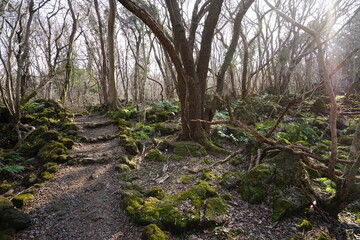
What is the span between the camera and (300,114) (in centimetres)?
1030

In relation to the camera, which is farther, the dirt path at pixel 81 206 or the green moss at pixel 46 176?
the green moss at pixel 46 176

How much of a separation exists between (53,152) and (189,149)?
399 centimetres

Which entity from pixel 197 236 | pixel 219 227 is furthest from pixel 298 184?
pixel 197 236

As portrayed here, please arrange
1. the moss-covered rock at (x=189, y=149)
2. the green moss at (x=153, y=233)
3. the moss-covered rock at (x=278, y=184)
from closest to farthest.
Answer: the green moss at (x=153, y=233)
the moss-covered rock at (x=278, y=184)
the moss-covered rock at (x=189, y=149)

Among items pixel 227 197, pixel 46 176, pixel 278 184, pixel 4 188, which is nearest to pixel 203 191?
pixel 227 197

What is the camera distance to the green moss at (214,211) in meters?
2.97

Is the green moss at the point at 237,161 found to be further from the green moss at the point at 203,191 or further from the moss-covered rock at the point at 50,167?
the moss-covered rock at the point at 50,167

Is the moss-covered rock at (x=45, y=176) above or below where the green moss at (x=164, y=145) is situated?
below

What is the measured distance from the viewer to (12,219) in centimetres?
295

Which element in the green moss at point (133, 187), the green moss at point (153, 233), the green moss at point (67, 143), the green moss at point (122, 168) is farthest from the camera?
the green moss at point (67, 143)

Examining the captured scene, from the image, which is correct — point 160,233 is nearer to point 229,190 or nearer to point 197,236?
point 197,236

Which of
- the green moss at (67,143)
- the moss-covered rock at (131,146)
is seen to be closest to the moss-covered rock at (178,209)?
the moss-covered rock at (131,146)

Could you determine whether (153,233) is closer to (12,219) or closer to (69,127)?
(12,219)

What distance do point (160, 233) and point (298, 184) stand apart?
2.70 metres
